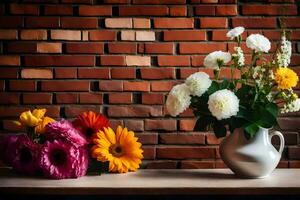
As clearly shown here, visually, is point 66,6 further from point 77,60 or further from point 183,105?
point 183,105

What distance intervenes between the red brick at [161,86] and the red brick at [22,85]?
1.80ft

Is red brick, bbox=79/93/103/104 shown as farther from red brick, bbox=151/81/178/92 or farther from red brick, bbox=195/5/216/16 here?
red brick, bbox=195/5/216/16

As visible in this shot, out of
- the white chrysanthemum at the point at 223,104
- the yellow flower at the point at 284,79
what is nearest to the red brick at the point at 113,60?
the white chrysanthemum at the point at 223,104

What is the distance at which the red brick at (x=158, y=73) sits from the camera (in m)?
1.96

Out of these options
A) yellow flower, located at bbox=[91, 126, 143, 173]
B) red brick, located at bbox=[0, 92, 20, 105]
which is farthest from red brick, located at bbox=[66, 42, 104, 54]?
yellow flower, located at bbox=[91, 126, 143, 173]

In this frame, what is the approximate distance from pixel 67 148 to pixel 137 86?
0.52 metres

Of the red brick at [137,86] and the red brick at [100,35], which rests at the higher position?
the red brick at [100,35]

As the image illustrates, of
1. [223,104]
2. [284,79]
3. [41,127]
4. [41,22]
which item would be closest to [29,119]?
[41,127]

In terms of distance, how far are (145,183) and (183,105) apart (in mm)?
308

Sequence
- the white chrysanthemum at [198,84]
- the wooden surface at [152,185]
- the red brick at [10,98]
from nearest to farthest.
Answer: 1. the wooden surface at [152,185]
2. the white chrysanthemum at [198,84]
3. the red brick at [10,98]

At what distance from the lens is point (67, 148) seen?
1.57m

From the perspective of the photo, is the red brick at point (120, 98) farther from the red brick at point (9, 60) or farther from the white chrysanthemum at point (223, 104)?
the white chrysanthemum at point (223, 104)

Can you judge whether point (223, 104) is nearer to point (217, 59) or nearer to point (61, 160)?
point (217, 59)

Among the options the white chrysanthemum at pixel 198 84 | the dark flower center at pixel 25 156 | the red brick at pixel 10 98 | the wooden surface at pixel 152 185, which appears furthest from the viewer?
the red brick at pixel 10 98
